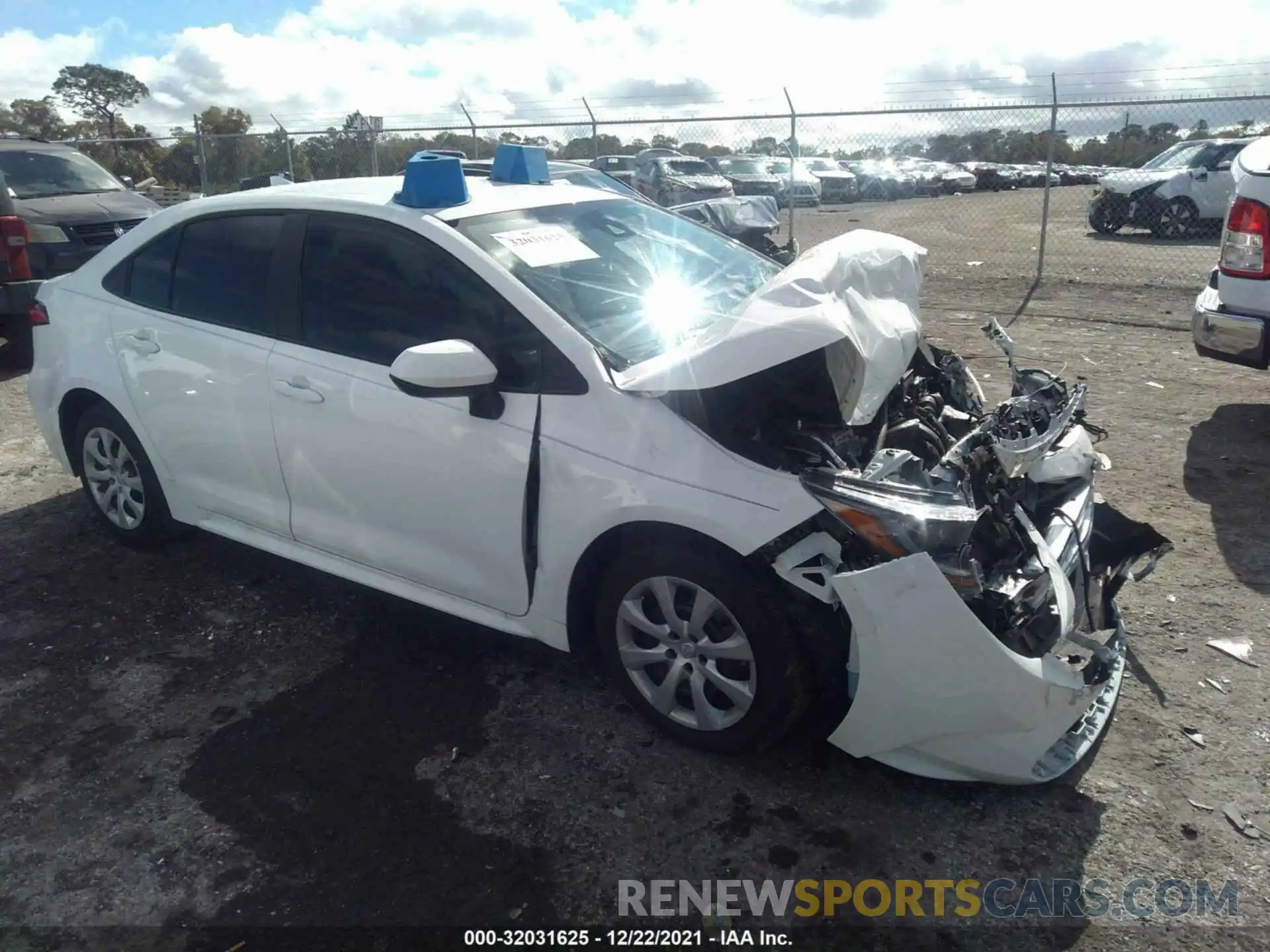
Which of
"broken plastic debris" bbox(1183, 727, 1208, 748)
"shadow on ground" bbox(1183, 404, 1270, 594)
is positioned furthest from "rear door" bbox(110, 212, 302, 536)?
"shadow on ground" bbox(1183, 404, 1270, 594)

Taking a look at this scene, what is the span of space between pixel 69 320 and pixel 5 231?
465cm

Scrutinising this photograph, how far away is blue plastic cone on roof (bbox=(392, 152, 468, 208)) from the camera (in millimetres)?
3453

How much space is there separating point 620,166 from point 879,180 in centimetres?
689

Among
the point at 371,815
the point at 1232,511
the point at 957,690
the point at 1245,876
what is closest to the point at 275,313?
the point at 371,815

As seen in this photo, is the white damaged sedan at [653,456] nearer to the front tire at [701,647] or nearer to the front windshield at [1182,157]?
the front tire at [701,647]

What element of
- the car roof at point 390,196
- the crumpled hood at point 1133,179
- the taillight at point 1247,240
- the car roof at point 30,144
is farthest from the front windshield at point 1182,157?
the car roof at point 30,144

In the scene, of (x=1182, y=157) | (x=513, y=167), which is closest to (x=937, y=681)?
(x=513, y=167)

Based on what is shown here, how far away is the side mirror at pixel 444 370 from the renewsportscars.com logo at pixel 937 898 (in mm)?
1478

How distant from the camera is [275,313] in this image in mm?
3682

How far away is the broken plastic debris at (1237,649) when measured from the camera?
3.49 meters

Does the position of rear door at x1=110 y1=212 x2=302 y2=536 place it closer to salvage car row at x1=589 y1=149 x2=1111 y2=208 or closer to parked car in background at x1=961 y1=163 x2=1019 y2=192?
salvage car row at x1=589 y1=149 x2=1111 y2=208

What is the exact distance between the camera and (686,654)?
292cm

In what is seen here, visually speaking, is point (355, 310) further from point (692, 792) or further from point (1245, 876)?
point (1245, 876)

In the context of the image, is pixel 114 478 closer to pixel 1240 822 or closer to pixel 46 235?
pixel 1240 822
